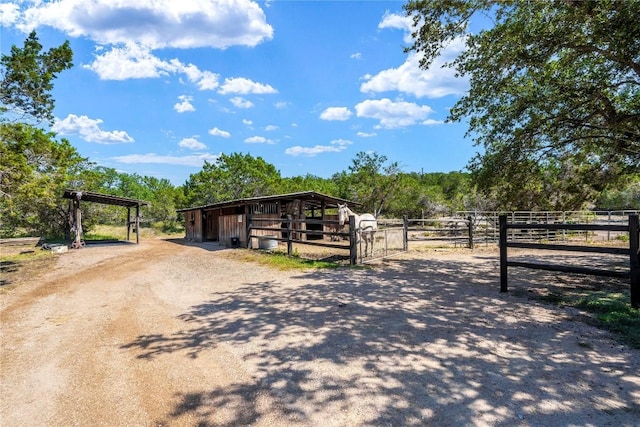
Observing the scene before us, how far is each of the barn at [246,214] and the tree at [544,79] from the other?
808 cm

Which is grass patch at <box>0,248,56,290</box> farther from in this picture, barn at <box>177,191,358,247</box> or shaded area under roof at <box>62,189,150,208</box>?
barn at <box>177,191,358,247</box>

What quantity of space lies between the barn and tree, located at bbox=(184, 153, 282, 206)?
8105mm

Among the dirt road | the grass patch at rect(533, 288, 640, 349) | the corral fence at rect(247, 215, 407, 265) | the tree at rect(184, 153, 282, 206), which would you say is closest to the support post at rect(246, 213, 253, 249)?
the corral fence at rect(247, 215, 407, 265)

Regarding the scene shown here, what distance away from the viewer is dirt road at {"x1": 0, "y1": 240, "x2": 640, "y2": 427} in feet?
8.96

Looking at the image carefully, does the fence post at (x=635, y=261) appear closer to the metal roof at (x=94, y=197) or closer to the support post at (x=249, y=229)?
the support post at (x=249, y=229)

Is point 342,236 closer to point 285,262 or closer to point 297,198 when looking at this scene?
point 297,198

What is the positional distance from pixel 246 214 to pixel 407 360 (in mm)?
12931

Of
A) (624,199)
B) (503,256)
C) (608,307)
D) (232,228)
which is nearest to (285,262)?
(503,256)

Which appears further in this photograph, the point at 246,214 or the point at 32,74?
the point at 246,214

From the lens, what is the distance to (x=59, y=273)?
9594 millimetres

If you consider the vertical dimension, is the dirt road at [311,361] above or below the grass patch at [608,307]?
below

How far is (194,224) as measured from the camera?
2266 centimetres

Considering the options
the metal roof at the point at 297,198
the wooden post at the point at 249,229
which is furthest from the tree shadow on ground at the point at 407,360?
the metal roof at the point at 297,198

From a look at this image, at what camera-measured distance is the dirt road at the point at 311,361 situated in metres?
2.73
